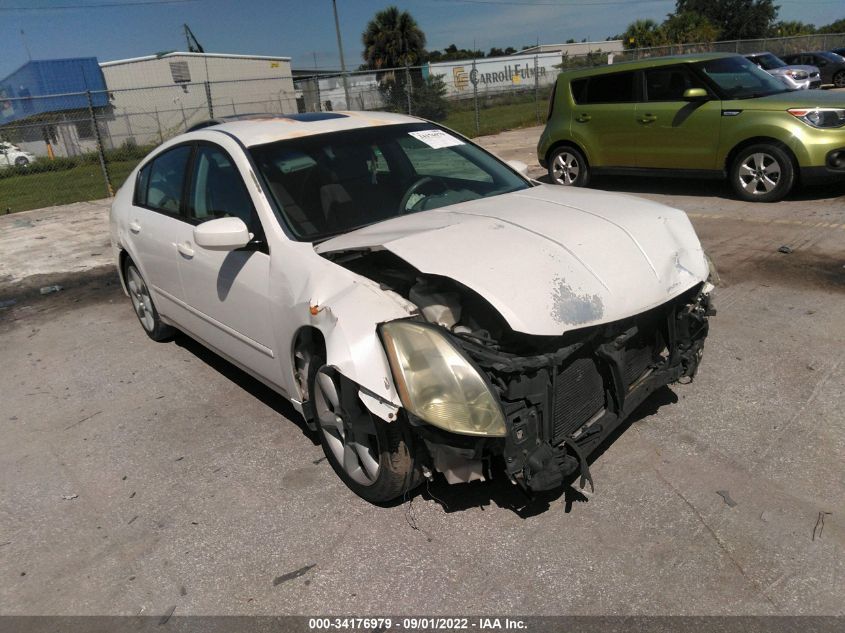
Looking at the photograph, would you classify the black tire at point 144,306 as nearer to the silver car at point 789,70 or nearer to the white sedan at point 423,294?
the white sedan at point 423,294

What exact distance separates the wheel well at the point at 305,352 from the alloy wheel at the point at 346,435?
11 centimetres

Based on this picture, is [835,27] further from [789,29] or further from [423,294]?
[423,294]

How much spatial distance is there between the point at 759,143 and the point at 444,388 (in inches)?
287

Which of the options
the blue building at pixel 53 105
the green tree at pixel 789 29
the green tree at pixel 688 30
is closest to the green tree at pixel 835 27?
the green tree at pixel 789 29

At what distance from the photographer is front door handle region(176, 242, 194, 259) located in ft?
13.0

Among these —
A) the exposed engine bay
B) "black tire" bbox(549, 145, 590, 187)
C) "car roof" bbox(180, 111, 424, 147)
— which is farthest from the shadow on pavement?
the exposed engine bay

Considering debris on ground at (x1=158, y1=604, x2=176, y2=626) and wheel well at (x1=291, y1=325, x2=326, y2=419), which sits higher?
wheel well at (x1=291, y1=325, x2=326, y2=419)

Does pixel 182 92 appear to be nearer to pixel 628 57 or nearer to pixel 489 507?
pixel 628 57

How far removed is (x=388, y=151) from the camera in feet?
13.1

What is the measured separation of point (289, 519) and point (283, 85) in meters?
35.0

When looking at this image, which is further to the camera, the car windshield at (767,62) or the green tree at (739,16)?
the green tree at (739,16)

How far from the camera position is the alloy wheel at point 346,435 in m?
2.85

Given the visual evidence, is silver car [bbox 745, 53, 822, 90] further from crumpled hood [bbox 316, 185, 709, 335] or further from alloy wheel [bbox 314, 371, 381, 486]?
alloy wheel [bbox 314, 371, 381, 486]

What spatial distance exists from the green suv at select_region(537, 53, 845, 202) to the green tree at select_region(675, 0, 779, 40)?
65.8 metres
